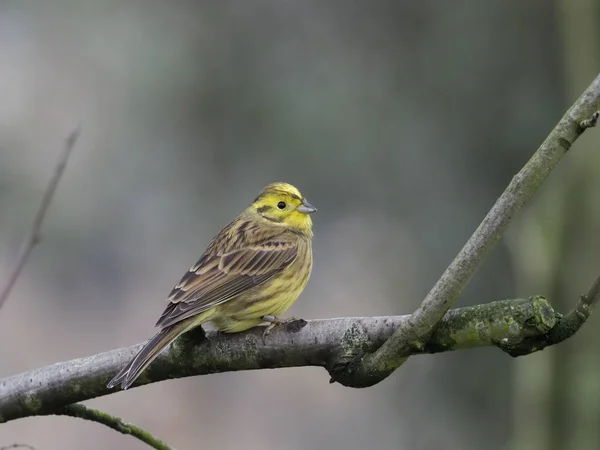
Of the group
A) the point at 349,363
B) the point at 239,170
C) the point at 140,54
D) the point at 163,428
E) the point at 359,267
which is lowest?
the point at 349,363

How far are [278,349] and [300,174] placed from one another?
4.93 m

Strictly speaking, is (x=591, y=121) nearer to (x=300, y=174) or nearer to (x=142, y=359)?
(x=142, y=359)

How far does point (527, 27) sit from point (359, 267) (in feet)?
9.18

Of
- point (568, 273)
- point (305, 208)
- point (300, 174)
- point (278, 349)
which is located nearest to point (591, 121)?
point (278, 349)

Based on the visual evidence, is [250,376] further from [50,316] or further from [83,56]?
[83,56]

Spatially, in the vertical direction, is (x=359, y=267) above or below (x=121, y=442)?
above

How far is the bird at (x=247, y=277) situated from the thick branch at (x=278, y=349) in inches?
3.8

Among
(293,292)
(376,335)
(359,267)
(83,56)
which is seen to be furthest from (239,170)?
(376,335)

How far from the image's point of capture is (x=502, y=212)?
2.48m

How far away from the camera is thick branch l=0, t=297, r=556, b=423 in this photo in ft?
8.61

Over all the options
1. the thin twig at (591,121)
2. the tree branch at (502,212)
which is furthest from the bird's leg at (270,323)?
the thin twig at (591,121)

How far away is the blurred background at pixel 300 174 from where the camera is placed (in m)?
7.16

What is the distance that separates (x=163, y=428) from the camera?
9.36 metres

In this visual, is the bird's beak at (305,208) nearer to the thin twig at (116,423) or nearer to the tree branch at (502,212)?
the thin twig at (116,423)
